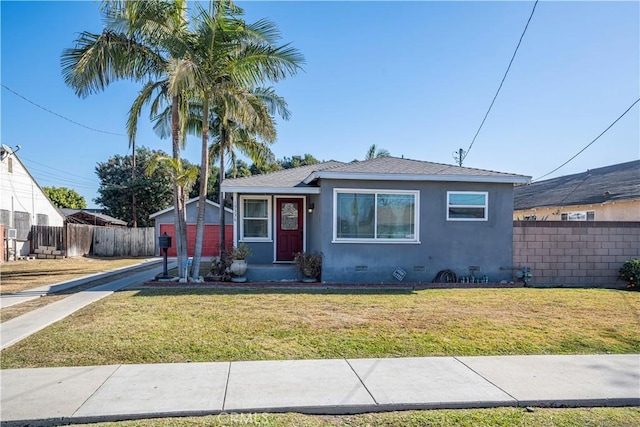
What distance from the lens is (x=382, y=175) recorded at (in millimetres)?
10672

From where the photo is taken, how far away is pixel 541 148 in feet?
59.2

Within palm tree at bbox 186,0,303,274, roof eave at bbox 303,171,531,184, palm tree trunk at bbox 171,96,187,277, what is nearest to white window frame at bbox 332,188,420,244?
roof eave at bbox 303,171,531,184

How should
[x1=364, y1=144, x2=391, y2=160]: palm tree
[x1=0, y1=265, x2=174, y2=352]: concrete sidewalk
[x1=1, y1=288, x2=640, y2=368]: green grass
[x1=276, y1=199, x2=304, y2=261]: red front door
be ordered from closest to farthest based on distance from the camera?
[x1=1, y1=288, x2=640, y2=368]: green grass < [x1=0, y1=265, x2=174, y2=352]: concrete sidewalk < [x1=276, y1=199, x2=304, y2=261]: red front door < [x1=364, y1=144, x2=391, y2=160]: palm tree

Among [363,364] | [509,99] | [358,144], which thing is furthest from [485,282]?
[358,144]

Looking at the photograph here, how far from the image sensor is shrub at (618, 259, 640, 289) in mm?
10961

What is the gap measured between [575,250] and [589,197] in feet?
30.6

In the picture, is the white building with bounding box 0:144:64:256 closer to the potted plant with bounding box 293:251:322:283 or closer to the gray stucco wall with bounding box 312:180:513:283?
the potted plant with bounding box 293:251:322:283

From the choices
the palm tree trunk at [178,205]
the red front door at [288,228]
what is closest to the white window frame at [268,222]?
the red front door at [288,228]

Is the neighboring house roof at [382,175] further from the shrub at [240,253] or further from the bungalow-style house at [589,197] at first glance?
the bungalow-style house at [589,197]

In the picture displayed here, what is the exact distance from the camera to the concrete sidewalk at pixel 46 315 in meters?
5.78

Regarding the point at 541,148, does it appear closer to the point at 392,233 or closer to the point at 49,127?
the point at 392,233

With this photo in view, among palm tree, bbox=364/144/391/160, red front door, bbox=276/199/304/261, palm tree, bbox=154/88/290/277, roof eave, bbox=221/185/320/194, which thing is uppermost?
palm tree, bbox=364/144/391/160

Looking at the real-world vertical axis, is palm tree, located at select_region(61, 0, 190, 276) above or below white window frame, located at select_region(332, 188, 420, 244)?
above

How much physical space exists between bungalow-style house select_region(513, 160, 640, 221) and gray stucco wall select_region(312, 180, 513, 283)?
353 inches
